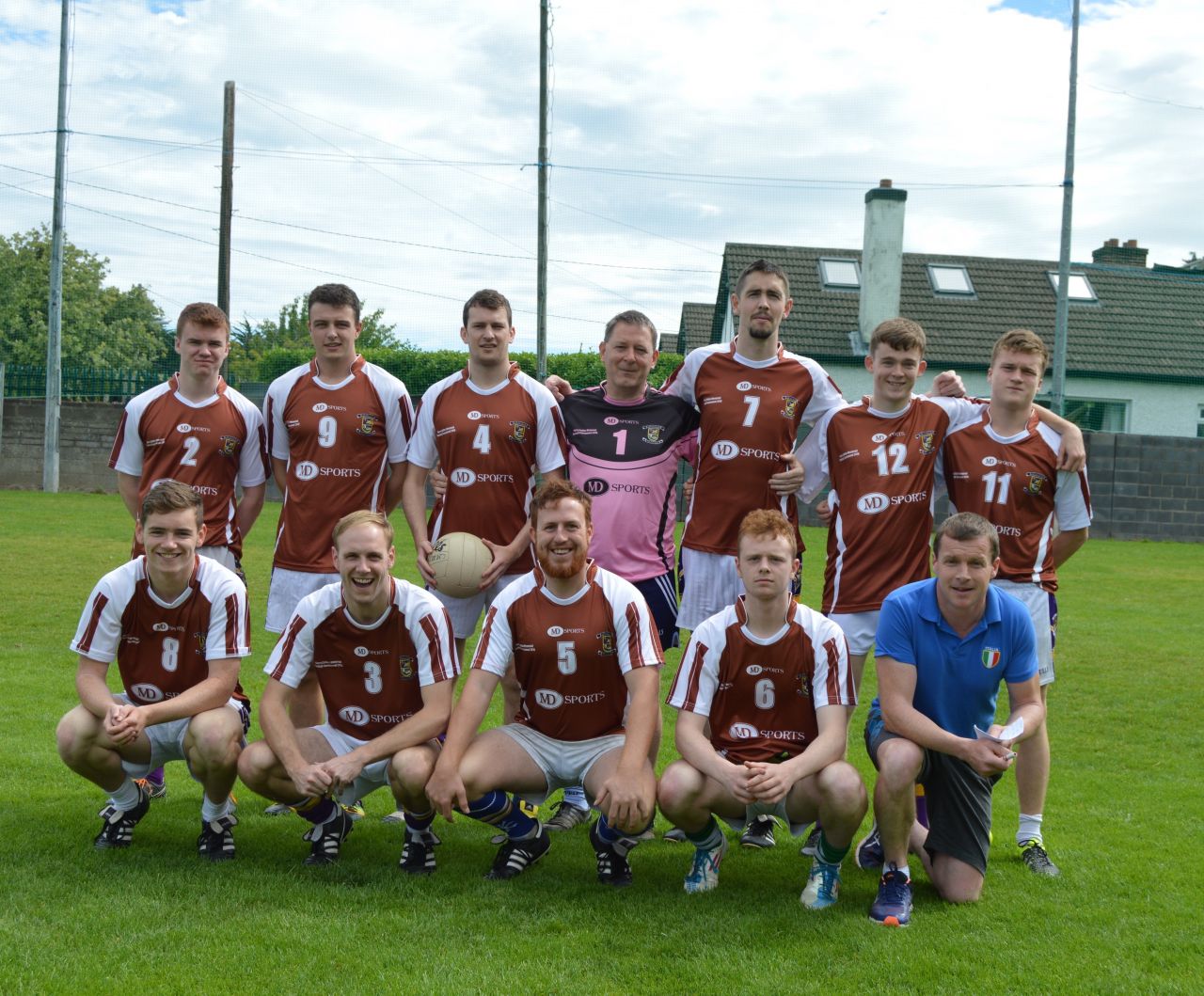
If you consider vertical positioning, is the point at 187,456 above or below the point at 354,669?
above

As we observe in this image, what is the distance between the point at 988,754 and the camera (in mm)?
3439

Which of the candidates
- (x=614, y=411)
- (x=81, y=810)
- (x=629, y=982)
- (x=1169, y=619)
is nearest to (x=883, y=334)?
(x=614, y=411)

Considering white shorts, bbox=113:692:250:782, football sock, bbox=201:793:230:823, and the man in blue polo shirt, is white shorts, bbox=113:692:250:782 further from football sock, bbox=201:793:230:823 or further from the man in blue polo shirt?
the man in blue polo shirt

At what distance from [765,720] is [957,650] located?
657 mm

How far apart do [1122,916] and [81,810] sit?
142 inches

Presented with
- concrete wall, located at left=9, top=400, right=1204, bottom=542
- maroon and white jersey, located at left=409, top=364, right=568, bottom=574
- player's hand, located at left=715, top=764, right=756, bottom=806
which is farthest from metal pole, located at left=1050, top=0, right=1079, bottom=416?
player's hand, located at left=715, top=764, right=756, bottom=806

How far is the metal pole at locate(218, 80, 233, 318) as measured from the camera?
776 inches

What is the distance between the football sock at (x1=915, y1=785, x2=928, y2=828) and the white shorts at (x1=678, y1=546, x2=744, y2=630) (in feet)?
3.51

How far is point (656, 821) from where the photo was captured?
4.54 m

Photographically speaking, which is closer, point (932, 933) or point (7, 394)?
point (932, 933)

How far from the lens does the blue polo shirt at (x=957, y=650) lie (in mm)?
3656

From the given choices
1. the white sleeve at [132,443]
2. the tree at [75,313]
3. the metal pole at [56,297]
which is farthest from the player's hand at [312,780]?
the tree at [75,313]

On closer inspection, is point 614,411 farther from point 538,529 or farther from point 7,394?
point 7,394

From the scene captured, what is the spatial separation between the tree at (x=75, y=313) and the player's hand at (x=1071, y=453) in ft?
116
